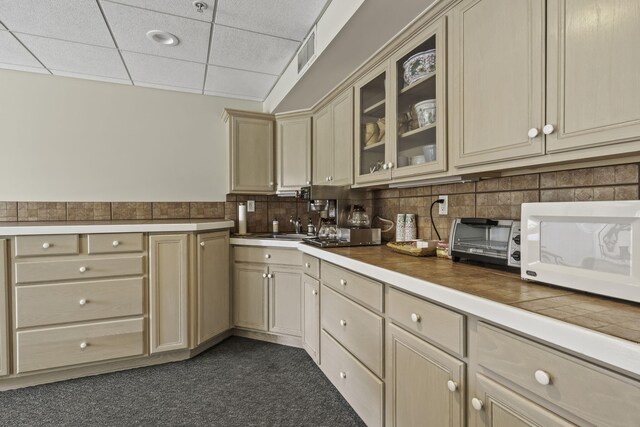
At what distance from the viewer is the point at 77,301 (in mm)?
2188

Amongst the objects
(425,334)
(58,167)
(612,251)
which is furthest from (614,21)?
(58,167)

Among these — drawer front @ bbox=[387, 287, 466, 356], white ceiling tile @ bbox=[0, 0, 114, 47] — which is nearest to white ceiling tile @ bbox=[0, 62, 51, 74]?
white ceiling tile @ bbox=[0, 0, 114, 47]

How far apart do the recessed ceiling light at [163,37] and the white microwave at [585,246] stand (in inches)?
93.9

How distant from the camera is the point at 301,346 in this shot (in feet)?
8.72

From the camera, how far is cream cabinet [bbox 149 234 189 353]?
92.5 inches

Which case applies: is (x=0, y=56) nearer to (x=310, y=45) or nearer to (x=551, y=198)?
(x=310, y=45)

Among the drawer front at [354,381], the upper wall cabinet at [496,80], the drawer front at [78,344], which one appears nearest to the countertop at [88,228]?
the drawer front at [78,344]

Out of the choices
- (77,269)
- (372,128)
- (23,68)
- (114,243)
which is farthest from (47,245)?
(372,128)

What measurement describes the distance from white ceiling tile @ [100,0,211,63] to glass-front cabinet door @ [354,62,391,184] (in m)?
1.13

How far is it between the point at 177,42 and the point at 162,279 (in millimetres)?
1722

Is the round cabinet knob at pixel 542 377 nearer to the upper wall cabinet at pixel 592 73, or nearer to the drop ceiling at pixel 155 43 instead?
the upper wall cabinet at pixel 592 73

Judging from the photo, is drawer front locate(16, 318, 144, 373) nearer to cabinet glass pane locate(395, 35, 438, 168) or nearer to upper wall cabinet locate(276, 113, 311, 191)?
upper wall cabinet locate(276, 113, 311, 191)

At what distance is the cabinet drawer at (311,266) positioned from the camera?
2.18m

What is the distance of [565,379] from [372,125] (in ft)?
5.77
